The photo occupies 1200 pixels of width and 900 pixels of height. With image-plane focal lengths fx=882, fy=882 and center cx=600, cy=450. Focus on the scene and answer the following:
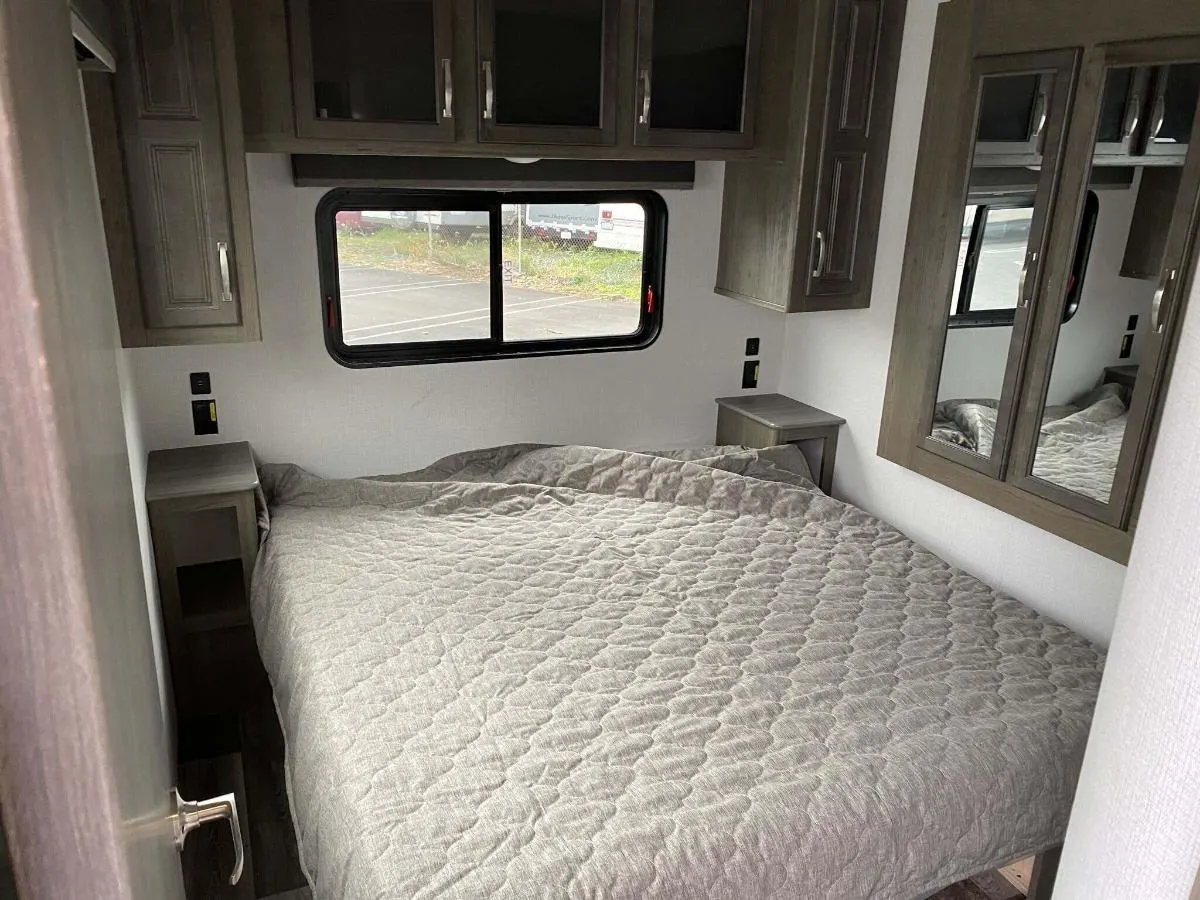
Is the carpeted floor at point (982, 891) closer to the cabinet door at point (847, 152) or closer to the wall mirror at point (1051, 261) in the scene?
the wall mirror at point (1051, 261)

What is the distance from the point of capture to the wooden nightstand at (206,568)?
2461 millimetres

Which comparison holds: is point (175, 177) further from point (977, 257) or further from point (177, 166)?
point (977, 257)

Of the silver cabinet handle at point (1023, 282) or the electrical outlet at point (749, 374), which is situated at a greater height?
the silver cabinet handle at point (1023, 282)

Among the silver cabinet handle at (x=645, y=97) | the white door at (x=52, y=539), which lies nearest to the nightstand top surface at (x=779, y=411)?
the silver cabinet handle at (x=645, y=97)

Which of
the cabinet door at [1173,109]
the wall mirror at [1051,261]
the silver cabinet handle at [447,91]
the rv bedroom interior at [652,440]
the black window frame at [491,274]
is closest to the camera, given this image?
the rv bedroom interior at [652,440]

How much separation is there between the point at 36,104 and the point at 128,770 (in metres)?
0.33

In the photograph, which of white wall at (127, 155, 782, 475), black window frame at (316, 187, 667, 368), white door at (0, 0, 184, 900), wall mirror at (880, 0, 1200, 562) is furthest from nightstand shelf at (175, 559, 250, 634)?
white door at (0, 0, 184, 900)

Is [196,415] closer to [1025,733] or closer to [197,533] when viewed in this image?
[197,533]

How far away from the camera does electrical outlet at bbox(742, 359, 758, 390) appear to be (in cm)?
351

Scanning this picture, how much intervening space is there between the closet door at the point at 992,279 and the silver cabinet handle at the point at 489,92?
52.0 inches

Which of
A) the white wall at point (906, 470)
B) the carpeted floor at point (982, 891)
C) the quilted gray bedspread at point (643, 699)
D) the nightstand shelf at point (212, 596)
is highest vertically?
the white wall at point (906, 470)

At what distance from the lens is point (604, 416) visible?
3.34m

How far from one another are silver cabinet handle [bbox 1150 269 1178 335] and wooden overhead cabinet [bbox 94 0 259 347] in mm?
2218

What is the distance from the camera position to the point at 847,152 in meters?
2.80
